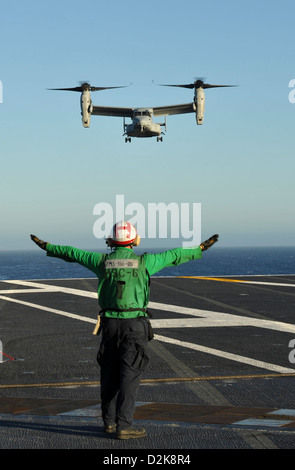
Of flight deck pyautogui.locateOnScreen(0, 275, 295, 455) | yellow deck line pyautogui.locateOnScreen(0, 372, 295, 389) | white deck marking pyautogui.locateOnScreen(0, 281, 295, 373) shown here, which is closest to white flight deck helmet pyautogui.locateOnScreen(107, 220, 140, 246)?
flight deck pyautogui.locateOnScreen(0, 275, 295, 455)

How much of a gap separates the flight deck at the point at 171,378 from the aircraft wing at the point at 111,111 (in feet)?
124

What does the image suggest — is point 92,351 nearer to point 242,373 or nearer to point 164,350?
point 164,350

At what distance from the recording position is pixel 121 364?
607 cm

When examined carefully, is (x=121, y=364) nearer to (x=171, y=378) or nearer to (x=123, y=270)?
(x=123, y=270)

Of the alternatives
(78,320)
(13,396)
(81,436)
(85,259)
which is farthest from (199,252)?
(78,320)

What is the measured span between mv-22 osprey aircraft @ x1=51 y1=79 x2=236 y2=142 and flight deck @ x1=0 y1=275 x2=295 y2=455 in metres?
31.3

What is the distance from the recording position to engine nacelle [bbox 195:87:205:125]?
52.2 m

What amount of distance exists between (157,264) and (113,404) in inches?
56.6

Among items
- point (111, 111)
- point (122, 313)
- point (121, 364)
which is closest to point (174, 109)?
point (111, 111)

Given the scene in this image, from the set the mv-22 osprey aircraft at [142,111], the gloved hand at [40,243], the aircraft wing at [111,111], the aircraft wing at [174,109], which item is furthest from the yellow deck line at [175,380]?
the aircraft wing at [174,109]

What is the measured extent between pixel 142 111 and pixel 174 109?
8.31 metres

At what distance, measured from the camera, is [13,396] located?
26.7 feet

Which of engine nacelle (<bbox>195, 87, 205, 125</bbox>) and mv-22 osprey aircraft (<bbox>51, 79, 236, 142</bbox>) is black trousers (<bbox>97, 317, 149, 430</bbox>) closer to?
mv-22 osprey aircraft (<bbox>51, 79, 236, 142</bbox>)

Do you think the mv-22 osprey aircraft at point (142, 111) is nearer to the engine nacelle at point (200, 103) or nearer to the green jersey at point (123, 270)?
the engine nacelle at point (200, 103)
